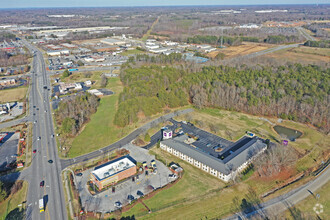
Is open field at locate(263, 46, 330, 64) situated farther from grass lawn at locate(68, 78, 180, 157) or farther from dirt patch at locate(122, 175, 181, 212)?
dirt patch at locate(122, 175, 181, 212)

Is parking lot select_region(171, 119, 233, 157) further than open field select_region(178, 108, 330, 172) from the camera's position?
Yes

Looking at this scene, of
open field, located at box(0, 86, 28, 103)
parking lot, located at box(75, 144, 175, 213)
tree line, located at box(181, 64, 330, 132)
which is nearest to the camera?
parking lot, located at box(75, 144, 175, 213)

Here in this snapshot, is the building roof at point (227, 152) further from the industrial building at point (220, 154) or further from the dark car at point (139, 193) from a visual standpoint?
the dark car at point (139, 193)

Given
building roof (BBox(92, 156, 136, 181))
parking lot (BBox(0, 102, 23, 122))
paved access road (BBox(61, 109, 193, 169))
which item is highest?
building roof (BBox(92, 156, 136, 181))

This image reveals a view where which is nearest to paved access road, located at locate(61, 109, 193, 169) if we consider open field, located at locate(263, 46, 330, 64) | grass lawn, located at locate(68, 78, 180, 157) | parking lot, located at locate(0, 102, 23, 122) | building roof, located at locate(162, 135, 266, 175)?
grass lawn, located at locate(68, 78, 180, 157)

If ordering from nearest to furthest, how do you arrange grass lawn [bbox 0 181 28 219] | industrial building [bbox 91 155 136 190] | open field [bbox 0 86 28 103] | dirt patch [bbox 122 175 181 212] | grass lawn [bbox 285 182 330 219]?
grass lawn [bbox 285 182 330 219], grass lawn [bbox 0 181 28 219], dirt patch [bbox 122 175 181 212], industrial building [bbox 91 155 136 190], open field [bbox 0 86 28 103]

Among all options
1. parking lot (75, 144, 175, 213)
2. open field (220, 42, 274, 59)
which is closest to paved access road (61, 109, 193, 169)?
parking lot (75, 144, 175, 213)

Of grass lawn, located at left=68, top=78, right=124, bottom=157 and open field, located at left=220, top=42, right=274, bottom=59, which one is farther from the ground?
open field, located at left=220, top=42, right=274, bottom=59
